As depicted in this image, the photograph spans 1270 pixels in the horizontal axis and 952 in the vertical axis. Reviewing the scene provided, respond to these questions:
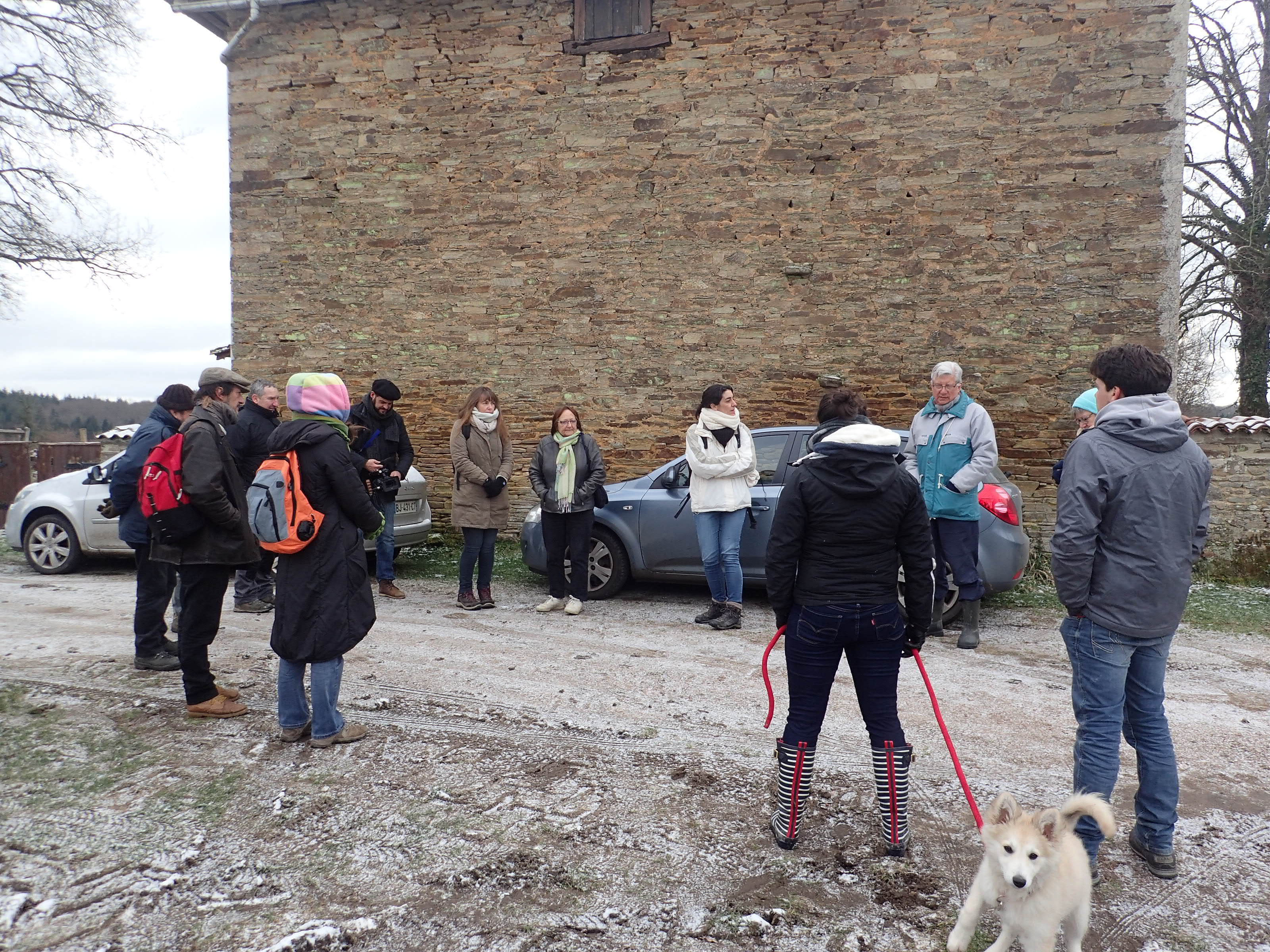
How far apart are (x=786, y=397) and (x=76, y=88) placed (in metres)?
16.6

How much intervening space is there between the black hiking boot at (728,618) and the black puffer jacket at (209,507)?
334 cm

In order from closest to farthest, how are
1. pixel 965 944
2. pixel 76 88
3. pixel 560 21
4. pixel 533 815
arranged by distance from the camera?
pixel 965 944 → pixel 533 815 → pixel 560 21 → pixel 76 88

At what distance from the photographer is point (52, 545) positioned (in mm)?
8734

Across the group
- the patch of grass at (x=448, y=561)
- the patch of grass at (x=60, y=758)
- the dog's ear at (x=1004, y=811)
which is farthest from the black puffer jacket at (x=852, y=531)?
the patch of grass at (x=448, y=561)

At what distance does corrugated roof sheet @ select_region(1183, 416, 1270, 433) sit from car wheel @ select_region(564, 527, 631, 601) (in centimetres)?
580

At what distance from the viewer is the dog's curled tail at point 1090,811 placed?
7.59 feet

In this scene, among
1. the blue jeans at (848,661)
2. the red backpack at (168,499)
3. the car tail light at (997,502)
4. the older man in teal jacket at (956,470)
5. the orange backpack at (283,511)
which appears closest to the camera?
the blue jeans at (848,661)

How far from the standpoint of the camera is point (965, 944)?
7.81 ft

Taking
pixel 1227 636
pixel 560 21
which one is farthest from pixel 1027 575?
pixel 560 21

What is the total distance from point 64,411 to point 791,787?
57.9m

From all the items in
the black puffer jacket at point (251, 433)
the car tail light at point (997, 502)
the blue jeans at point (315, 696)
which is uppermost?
the black puffer jacket at point (251, 433)

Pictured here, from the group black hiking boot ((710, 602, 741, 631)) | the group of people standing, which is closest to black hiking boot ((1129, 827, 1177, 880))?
the group of people standing

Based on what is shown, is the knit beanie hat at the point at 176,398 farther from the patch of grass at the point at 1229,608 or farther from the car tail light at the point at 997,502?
the patch of grass at the point at 1229,608

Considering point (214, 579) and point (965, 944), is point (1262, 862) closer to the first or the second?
point (965, 944)
